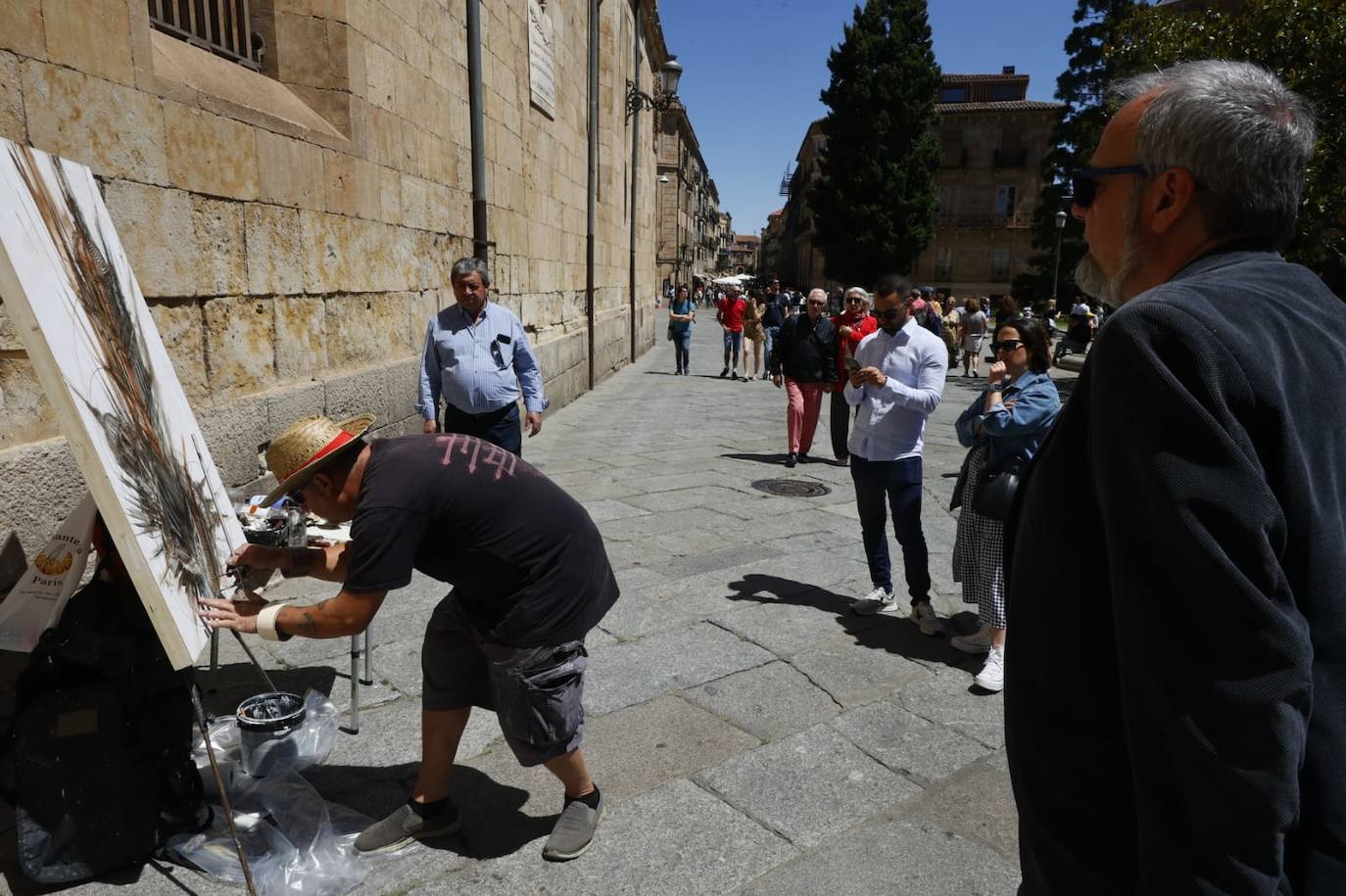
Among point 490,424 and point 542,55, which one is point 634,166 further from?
point 490,424

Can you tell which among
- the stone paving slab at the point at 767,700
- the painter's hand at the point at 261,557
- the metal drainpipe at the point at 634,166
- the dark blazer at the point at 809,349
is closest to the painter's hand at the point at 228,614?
the painter's hand at the point at 261,557

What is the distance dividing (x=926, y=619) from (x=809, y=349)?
3930mm

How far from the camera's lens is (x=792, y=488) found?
22.8 feet

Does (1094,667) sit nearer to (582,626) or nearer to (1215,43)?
(582,626)

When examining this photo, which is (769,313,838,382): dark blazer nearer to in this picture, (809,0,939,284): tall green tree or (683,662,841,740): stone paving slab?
(683,662,841,740): stone paving slab

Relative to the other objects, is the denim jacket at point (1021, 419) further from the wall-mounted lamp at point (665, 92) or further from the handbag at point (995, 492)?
the wall-mounted lamp at point (665, 92)

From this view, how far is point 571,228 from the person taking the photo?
12.4 meters

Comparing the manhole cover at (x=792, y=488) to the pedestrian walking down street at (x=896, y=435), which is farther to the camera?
the manhole cover at (x=792, y=488)

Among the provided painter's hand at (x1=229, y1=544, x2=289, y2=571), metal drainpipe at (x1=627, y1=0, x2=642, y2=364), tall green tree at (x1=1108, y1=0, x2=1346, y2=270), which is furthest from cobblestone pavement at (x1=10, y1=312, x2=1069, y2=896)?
metal drainpipe at (x1=627, y1=0, x2=642, y2=364)

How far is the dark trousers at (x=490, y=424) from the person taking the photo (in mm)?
5094

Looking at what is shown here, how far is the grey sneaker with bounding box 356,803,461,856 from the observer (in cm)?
239

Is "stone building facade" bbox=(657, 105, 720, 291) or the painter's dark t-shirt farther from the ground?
"stone building facade" bbox=(657, 105, 720, 291)

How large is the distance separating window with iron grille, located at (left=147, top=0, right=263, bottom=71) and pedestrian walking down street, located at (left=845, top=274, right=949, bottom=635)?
3.87 metres

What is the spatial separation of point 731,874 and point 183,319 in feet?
11.0
